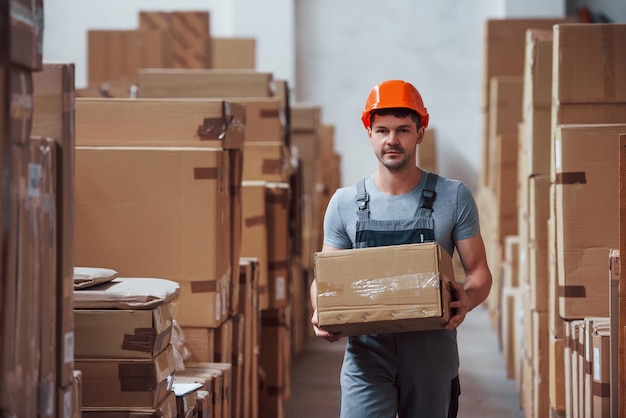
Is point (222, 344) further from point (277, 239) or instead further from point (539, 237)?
point (539, 237)

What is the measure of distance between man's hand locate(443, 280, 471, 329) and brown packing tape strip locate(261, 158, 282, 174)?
2730mm

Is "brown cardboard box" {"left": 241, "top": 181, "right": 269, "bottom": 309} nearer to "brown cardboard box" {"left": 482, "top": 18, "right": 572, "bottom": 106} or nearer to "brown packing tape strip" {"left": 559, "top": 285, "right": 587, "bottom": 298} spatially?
"brown packing tape strip" {"left": 559, "top": 285, "right": 587, "bottom": 298}

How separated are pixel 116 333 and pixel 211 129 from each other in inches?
48.5

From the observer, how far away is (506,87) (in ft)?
28.7

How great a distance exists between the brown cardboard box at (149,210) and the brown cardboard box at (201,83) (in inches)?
77.3

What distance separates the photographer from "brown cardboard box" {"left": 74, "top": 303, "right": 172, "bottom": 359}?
2893 millimetres

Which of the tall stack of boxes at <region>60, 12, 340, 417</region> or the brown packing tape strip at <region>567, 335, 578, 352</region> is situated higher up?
the tall stack of boxes at <region>60, 12, 340, 417</region>

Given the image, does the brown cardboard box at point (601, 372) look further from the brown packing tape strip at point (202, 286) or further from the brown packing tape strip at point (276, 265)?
the brown packing tape strip at point (276, 265)

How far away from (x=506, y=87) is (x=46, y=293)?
7.02 m

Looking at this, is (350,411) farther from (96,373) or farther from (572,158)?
(572,158)

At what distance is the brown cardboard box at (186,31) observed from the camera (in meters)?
8.19

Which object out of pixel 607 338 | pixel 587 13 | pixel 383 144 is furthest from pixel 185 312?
pixel 587 13

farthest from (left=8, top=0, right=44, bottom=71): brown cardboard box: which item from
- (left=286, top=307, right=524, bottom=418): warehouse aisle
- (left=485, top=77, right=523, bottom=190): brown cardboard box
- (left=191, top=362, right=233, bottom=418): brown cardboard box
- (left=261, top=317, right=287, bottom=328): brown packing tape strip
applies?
(left=485, top=77, right=523, bottom=190): brown cardboard box

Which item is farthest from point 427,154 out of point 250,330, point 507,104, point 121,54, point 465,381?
point 250,330
